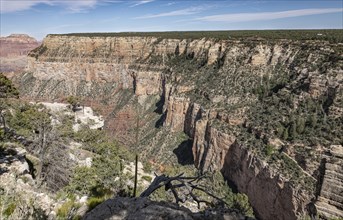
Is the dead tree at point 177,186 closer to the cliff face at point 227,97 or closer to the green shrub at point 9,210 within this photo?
the cliff face at point 227,97

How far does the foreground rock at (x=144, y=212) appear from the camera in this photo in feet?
23.9

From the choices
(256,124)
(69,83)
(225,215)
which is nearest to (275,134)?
(256,124)

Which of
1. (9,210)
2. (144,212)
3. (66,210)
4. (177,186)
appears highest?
(177,186)

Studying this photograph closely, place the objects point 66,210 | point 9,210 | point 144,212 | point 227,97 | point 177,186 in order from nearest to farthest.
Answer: point 144,212 → point 177,186 → point 9,210 → point 66,210 → point 227,97

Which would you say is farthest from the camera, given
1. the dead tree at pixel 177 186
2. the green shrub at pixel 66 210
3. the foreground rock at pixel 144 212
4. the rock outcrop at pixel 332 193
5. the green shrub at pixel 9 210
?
the rock outcrop at pixel 332 193

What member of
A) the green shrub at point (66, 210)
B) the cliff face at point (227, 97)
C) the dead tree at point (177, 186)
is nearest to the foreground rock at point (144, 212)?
the dead tree at point (177, 186)

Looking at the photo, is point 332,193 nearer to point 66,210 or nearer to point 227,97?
point 66,210

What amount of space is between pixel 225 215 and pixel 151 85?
90108 mm

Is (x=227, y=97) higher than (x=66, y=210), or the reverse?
(x=66, y=210)

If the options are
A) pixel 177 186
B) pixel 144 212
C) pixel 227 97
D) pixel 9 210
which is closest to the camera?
pixel 144 212

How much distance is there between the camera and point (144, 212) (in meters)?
7.35

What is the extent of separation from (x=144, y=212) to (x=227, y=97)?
5231 cm

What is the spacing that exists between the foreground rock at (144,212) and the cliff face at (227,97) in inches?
90.1

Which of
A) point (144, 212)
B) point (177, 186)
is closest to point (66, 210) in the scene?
point (144, 212)
